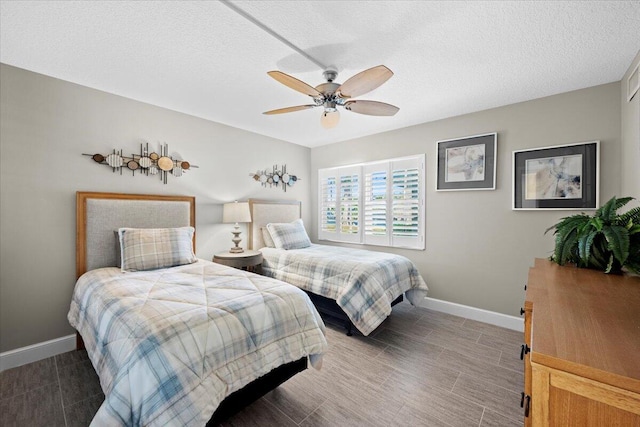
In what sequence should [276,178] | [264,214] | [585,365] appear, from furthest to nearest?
[276,178] < [264,214] < [585,365]

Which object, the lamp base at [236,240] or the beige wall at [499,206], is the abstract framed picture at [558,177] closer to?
the beige wall at [499,206]

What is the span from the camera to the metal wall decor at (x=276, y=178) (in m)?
4.25

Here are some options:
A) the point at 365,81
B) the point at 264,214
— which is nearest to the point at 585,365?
the point at 365,81

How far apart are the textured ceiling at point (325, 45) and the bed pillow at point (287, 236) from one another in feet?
5.94

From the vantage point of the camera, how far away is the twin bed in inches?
49.1

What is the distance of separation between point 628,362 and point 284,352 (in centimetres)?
152

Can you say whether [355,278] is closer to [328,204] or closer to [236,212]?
[236,212]

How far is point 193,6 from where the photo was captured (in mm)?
1604

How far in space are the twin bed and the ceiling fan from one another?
4.89 ft

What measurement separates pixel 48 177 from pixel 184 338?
2.29m

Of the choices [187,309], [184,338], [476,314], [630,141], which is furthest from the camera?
[476,314]

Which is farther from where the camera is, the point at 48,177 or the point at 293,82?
the point at 48,177

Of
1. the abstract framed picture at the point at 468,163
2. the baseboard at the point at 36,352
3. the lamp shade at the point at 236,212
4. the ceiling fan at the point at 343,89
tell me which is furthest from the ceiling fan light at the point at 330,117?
the baseboard at the point at 36,352

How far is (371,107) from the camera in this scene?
2312 mm
